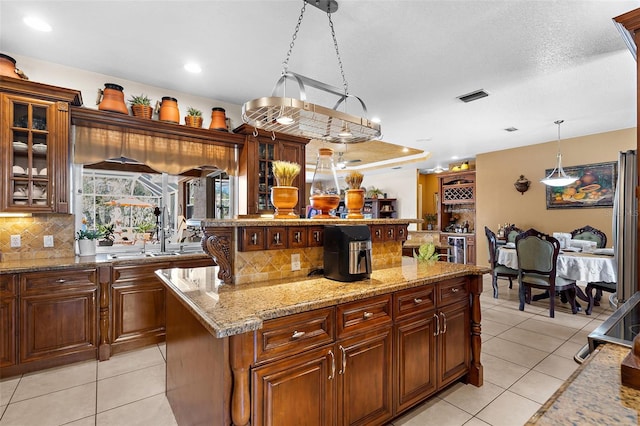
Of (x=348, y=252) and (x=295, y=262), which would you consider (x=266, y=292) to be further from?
(x=348, y=252)

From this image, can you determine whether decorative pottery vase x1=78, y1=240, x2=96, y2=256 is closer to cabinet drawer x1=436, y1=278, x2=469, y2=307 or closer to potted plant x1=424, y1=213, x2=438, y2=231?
cabinet drawer x1=436, y1=278, x2=469, y2=307

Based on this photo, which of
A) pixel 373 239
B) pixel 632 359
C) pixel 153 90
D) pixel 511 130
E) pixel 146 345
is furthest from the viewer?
pixel 511 130

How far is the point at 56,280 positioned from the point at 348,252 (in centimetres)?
261

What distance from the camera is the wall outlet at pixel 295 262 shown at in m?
2.10

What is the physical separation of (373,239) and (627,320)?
4.89 ft

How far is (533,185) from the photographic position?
622 cm

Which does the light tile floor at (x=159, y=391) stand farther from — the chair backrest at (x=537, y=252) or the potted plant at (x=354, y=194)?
the potted plant at (x=354, y=194)

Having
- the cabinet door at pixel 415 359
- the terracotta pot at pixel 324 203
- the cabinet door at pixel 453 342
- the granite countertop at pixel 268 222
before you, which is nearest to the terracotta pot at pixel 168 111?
the granite countertop at pixel 268 222

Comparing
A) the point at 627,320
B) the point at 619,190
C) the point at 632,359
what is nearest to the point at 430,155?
the point at 619,190

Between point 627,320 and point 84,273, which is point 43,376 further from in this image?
point 627,320

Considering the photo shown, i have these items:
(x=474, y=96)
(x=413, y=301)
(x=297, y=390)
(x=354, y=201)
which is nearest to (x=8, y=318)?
(x=297, y=390)

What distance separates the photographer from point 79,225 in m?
3.25

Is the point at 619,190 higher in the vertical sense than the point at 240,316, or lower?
higher

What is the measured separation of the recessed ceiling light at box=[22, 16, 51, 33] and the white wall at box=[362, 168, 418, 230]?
8.21 metres
